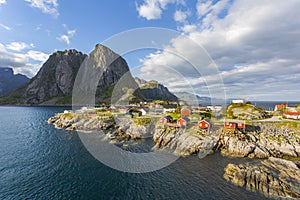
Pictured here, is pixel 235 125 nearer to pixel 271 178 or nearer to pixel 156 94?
pixel 271 178

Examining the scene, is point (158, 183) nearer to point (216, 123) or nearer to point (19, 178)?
point (19, 178)

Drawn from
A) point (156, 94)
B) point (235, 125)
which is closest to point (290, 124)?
point (235, 125)

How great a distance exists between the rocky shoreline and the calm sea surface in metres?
2.74

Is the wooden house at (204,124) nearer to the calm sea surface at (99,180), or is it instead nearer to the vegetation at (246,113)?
the calm sea surface at (99,180)

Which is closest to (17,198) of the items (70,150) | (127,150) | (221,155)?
(70,150)

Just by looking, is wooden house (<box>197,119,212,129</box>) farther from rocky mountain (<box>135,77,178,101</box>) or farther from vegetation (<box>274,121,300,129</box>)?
rocky mountain (<box>135,77,178,101</box>)

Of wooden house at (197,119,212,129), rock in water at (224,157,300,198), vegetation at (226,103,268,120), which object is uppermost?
vegetation at (226,103,268,120)

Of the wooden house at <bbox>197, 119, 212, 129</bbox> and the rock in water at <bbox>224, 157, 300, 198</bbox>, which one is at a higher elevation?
the wooden house at <bbox>197, 119, 212, 129</bbox>

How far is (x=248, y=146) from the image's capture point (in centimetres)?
3603

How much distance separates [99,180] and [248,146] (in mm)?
34118

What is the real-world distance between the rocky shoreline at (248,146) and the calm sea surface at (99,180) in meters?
2.74

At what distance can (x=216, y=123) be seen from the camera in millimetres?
47969

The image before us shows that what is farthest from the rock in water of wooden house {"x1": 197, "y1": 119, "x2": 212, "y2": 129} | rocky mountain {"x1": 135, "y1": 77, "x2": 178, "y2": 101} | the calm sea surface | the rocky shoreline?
rocky mountain {"x1": 135, "y1": 77, "x2": 178, "y2": 101}

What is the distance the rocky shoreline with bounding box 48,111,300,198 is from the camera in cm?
2366
